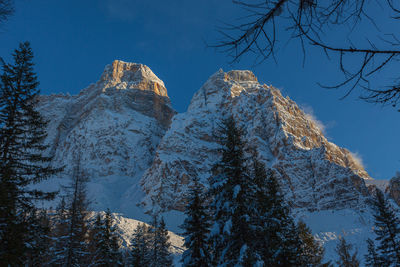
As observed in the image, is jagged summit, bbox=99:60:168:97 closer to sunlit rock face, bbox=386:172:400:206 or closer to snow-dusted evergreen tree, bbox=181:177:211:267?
sunlit rock face, bbox=386:172:400:206

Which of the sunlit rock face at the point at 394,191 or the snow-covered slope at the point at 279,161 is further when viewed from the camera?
the sunlit rock face at the point at 394,191

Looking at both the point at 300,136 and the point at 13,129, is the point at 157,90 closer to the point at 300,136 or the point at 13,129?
the point at 300,136

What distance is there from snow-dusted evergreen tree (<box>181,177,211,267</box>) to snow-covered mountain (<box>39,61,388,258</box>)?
1968 inches

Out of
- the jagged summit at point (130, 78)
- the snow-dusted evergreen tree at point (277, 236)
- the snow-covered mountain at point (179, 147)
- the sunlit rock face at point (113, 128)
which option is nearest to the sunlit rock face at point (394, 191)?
the snow-covered mountain at point (179, 147)

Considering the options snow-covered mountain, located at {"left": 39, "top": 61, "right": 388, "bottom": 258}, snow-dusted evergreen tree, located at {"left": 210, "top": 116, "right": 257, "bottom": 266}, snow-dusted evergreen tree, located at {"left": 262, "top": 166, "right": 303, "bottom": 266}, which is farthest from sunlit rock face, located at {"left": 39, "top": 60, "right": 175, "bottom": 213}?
snow-dusted evergreen tree, located at {"left": 210, "top": 116, "right": 257, "bottom": 266}

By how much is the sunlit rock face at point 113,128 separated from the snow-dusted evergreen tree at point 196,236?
260ft

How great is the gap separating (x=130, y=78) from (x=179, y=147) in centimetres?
6713

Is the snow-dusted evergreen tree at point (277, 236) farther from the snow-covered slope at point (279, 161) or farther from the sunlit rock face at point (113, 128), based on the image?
the sunlit rock face at point (113, 128)

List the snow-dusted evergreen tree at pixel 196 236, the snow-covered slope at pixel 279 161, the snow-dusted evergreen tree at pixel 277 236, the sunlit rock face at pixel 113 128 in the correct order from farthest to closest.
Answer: the sunlit rock face at pixel 113 128 < the snow-covered slope at pixel 279 161 < the snow-dusted evergreen tree at pixel 196 236 < the snow-dusted evergreen tree at pixel 277 236

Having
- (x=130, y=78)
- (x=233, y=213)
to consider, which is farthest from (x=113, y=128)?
(x=233, y=213)

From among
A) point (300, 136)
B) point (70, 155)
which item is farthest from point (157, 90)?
point (300, 136)

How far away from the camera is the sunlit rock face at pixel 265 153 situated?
3324 inches

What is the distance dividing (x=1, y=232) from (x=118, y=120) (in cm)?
12133

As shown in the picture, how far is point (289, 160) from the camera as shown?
3652 inches
